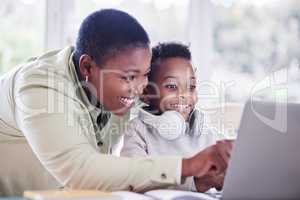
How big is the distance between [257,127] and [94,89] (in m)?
0.55

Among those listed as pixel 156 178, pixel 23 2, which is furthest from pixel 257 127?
pixel 23 2

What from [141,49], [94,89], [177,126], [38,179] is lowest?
[38,179]

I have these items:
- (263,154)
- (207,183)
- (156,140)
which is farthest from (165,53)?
(263,154)

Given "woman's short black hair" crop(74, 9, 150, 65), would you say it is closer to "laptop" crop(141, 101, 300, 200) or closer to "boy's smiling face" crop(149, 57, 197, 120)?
"boy's smiling face" crop(149, 57, 197, 120)

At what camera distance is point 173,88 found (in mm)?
1609

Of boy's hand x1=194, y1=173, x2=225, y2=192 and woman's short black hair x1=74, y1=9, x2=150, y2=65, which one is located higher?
woman's short black hair x1=74, y1=9, x2=150, y2=65

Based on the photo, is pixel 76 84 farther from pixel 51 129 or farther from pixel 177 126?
pixel 177 126

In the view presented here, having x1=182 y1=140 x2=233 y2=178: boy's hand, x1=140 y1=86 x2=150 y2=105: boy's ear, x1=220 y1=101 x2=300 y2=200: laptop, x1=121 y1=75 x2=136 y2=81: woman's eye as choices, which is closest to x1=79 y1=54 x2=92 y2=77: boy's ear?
x1=121 y1=75 x2=136 y2=81: woman's eye

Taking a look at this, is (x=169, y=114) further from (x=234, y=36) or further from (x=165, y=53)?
(x=234, y=36)

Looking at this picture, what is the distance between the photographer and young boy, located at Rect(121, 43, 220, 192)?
157cm

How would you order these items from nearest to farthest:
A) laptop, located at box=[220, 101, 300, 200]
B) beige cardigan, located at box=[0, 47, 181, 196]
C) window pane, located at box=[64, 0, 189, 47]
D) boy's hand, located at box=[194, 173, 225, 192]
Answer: laptop, located at box=[220, 101, 300, 200], beige cardigan, located at box=[0, 47, 181, 196], boy's hand, located at box=[194, 173, 225, 192], window pane, located at box=[64, 0, 189, 47]

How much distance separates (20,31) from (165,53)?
1.24m

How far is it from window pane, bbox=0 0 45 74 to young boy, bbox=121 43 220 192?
1170 millimetres

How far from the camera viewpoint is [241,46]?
2902 millimetres
